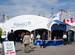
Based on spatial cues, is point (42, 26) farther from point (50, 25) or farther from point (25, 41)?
point (25, 41)

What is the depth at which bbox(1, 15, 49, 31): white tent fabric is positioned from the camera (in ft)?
58.0

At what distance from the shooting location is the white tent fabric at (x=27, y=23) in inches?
696

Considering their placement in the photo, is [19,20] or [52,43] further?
[19,20]

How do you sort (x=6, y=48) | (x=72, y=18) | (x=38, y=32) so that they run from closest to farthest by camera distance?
(x=6, y=48), (x=38, y=32), (x=72, y=18)

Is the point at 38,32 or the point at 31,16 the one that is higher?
the point at 31,16

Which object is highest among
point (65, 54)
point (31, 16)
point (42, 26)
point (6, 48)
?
point (31, 16)

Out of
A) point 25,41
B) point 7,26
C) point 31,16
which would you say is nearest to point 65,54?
point 25,41

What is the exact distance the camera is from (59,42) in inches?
672

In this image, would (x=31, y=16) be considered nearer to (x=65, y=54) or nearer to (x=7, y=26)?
(x=7, y=26)

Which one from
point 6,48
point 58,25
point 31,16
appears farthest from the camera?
point 31,16

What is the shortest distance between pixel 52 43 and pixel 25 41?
6.31 m

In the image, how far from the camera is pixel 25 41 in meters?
10.6

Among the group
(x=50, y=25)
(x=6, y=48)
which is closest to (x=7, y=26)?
(x=50, y=25)

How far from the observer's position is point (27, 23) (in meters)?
18.9
